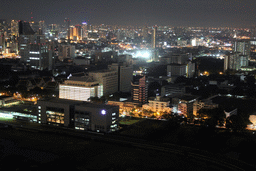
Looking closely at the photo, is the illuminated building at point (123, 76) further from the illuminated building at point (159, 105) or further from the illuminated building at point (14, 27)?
the illuminated building at point (14, 27)

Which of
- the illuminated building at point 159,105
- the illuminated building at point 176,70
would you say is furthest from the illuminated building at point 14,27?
the illuminated building at point 159,105

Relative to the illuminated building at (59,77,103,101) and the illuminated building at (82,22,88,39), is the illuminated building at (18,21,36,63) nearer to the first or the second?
the illuminated building at (59,77,103,101)

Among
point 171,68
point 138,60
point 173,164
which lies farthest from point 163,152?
point 138,60

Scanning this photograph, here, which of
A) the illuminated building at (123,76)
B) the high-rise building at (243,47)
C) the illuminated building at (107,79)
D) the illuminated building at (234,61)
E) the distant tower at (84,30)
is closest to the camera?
the illuminated building at (107,79)

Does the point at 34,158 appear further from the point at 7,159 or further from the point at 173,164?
the point at 173,164

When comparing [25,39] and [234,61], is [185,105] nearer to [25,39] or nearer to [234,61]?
[234,61]

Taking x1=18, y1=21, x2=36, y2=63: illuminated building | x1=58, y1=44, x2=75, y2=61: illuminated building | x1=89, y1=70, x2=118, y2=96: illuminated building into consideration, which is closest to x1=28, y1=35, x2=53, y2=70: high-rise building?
x1=18, y1=21, x2=36, y2=63: illuminated building
